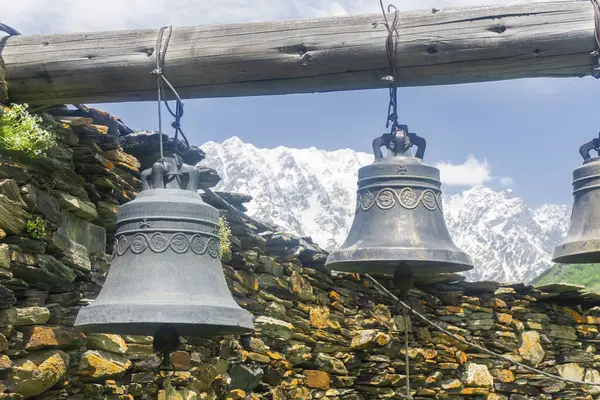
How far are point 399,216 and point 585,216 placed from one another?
0.94 metres

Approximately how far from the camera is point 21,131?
374cm

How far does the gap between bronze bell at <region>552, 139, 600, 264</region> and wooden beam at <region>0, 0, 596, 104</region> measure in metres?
0.44

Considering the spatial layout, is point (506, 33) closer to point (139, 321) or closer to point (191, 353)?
point (139, 321)

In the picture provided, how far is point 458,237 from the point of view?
86562mm

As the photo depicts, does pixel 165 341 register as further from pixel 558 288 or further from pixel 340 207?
pixel 340 207

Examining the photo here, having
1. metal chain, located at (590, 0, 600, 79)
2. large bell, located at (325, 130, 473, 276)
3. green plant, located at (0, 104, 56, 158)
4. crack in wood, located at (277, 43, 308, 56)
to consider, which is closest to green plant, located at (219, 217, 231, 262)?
green plant, located at (0, 104, 56, 158)

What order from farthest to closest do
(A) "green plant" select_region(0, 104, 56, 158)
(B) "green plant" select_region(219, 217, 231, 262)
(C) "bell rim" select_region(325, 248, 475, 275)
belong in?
(B) "green plant" select_region(219, 217, 231, 262) < (A) "green plant" select_region(0, 104, 56, 158) < (C) "bell rim" select_region(325, 248, 475, 275)

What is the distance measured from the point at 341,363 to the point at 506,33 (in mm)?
4256

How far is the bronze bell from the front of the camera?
359cm

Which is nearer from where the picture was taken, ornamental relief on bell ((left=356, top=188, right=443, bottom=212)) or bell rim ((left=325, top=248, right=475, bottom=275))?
bell rim ((left=325, top=248, right=475, bottom=275))

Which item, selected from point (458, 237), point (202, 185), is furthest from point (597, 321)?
point (458, 237)

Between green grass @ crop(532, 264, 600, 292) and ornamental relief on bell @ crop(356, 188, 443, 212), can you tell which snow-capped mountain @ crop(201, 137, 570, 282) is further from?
ornamental relief on bell @ crop(356, 188, 443, 212)

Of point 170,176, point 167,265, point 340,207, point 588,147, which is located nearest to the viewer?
point 167,265

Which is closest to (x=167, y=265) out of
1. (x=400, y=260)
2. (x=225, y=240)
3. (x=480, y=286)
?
(x=400, y=260)
